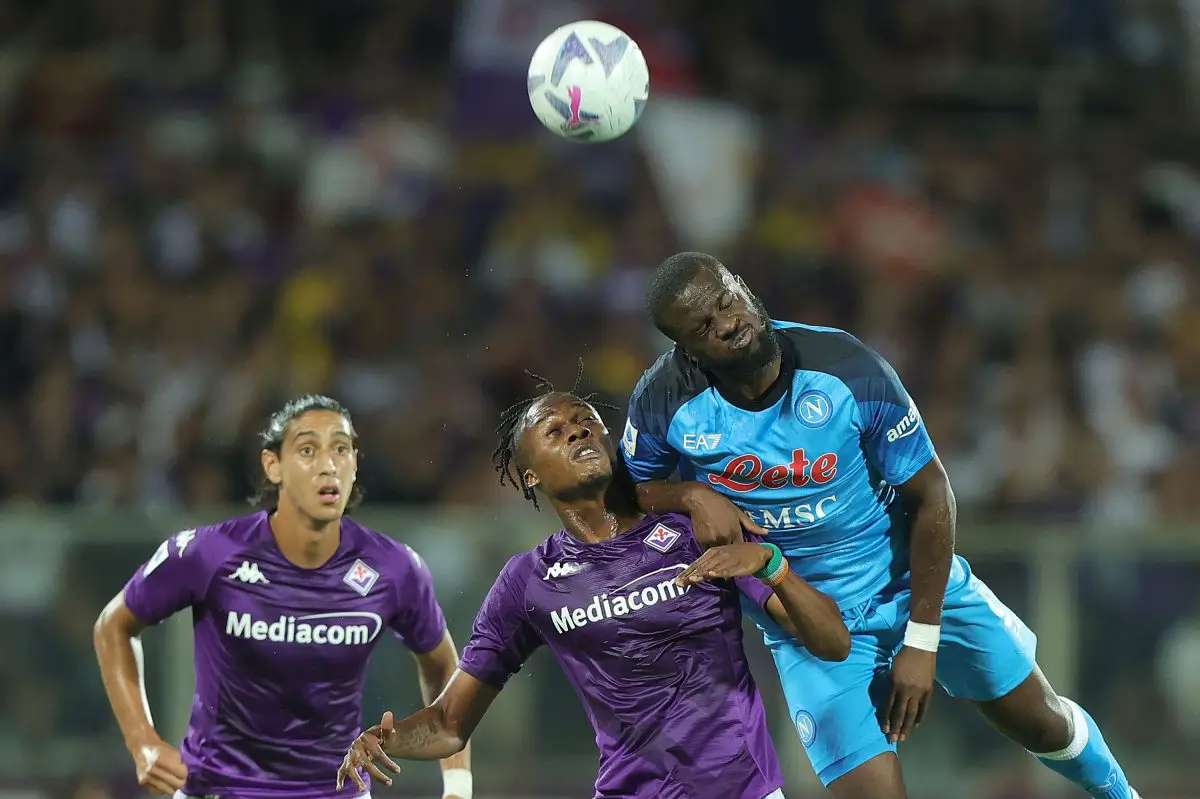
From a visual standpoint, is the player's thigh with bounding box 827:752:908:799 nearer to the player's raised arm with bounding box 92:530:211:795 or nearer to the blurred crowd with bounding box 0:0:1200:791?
the player's raised arm with bounding box 92:530:211:795

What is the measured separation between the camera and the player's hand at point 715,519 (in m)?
5.24

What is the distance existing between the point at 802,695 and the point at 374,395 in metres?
5.43

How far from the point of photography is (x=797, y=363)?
545 centimetres

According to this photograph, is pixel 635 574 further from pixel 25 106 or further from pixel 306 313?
pixel 25 106

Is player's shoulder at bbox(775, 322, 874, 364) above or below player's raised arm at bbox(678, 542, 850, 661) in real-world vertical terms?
above

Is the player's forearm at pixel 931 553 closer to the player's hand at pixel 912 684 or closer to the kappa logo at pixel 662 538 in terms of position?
the player's hand at pixel 912 684

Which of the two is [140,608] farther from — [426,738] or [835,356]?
[835,356]

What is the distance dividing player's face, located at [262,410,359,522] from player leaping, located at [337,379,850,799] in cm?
75

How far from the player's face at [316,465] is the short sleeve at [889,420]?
1803mm

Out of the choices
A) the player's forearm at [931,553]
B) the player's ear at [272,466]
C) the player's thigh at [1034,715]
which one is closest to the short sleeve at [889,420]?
the player's forearm at [931,553]

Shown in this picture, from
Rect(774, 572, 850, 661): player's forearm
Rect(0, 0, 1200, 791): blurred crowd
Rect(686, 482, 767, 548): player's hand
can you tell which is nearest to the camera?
Rect(774, 572, 850, 661): player's forearm

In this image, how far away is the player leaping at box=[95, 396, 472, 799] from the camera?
5883 millimetres


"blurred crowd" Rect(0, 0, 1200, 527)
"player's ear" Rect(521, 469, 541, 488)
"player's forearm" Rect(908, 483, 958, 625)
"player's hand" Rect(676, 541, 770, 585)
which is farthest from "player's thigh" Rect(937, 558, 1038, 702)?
"blurred crowd" Rect(0, 0, 1200, 527)

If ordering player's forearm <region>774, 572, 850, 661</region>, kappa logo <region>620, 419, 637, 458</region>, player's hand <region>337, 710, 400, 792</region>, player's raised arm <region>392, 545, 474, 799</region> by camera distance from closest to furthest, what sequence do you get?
player's hand <region>337, 710, 400, 792</region> → player's forearm <region>774, 572, 850, 661</region> → kappa logo <region>620, 419, 637, 458</region> → player's raised arm <region>392, 545, 474, 799</region>
